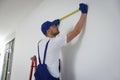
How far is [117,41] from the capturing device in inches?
44.8

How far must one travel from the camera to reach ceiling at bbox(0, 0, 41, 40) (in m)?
2.55

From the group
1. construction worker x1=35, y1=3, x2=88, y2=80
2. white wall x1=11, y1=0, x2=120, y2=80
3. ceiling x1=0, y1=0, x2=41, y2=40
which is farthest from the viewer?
ceiling x1=0, y1=0, x2=41, y2=40

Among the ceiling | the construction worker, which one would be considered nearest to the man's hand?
the construction worker

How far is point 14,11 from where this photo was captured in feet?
9.61

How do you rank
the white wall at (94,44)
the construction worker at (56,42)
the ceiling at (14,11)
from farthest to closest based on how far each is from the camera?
the ceiling at (14,11), the construction worker at (56,42), the white wall at (94,44)

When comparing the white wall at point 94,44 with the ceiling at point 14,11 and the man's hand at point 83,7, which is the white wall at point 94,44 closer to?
the man's hand at point 83,7

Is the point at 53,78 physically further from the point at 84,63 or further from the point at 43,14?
the point at 43,14

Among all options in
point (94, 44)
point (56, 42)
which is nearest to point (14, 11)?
point (56, 42)

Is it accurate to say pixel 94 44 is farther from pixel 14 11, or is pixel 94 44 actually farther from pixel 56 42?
pixel 14 11

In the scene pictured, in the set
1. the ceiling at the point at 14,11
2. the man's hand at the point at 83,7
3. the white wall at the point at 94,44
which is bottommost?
the white wall at the point at 94,44

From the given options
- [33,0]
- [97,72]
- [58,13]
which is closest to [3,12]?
[33,0]

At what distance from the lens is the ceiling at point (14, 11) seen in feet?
8.38

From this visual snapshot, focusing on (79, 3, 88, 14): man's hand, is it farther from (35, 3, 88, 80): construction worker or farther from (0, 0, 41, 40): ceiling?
(0, 0, 41, 40): ceiling

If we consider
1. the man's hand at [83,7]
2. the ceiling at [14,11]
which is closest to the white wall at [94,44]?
the man's hand at [83,7]
